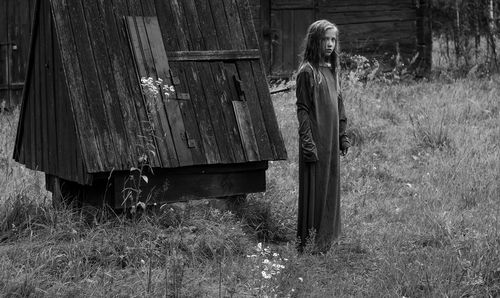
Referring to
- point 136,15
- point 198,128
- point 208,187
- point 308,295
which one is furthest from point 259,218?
point 136,15

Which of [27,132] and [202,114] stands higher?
[202,114]

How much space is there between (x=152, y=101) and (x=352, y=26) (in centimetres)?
1091

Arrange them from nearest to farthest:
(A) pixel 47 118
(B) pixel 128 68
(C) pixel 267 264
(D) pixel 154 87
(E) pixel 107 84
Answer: (C) pixel 267 264, (D) pixel 154 87, (E) pixel 107 84, (B) pixel 128 68, (A) pixel 47 118

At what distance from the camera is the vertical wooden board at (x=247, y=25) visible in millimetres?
6789

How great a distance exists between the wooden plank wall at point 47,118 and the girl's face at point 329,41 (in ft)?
6.48

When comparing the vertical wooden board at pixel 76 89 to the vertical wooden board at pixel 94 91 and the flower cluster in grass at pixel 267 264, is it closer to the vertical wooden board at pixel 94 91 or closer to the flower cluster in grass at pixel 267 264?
the vertical wooden board at pixel 94 91

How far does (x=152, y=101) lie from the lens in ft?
20.2

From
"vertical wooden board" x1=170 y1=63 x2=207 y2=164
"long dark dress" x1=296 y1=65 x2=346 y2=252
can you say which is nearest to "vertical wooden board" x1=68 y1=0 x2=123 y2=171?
"vertical wooden board" x1=170 y1=63 x2=207 y2=164

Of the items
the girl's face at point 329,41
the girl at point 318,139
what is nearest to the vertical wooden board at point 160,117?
the girl at point 318,139

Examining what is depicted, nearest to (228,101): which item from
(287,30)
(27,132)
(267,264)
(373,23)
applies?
(267,264)

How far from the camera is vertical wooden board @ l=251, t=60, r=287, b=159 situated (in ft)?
21.8

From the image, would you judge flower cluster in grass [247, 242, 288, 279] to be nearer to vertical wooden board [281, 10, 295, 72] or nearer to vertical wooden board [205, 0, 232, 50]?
vertical wooden board [205, 0, 232, 50]

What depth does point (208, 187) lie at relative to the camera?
659cm

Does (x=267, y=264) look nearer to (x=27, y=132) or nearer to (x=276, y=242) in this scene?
(x=276, y=242)
